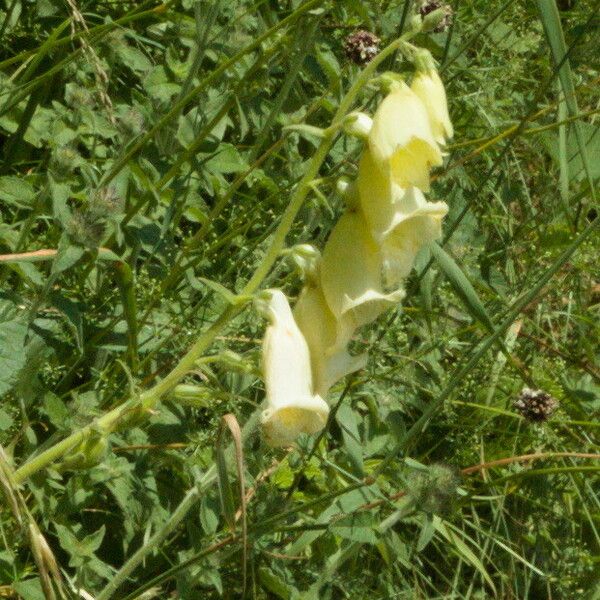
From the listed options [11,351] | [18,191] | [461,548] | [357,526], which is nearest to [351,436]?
[357,526]

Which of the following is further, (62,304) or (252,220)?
(252,220)

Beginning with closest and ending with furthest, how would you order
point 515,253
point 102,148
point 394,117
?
point 394,117, point 102,148, point 515,253

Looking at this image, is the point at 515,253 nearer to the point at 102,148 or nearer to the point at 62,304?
the point at 102,148

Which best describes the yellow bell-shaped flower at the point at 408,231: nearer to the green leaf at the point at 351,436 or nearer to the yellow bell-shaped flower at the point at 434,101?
the yellow bell-shaped flower at the point at 434,101

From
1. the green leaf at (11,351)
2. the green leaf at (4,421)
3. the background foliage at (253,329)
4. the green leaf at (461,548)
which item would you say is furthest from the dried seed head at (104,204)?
the green leaf at (461,548)

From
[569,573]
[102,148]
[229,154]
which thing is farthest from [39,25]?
[569,573]

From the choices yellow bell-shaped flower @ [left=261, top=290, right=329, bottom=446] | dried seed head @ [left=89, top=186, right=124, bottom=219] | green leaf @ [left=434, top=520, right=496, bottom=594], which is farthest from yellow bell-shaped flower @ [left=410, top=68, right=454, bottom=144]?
green leaf @ [left=434, top=520, right=496, bottom=594]

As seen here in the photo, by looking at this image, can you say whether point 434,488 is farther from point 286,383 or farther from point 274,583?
point 286,383

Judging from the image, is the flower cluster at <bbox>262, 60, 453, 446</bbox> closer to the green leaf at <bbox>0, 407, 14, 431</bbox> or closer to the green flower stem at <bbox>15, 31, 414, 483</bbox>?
the green flower stem at <bbox>15, 31, 414, 483</bbox>
